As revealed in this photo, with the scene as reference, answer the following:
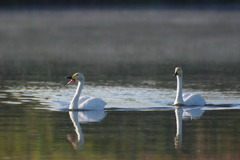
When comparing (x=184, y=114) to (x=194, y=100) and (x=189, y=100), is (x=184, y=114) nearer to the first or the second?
(x=194, y=100)

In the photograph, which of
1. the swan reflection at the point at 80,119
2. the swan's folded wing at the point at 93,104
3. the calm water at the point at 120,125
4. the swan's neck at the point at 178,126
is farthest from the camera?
the swan's folded wing at the point at 93,104

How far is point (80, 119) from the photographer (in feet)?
55.4

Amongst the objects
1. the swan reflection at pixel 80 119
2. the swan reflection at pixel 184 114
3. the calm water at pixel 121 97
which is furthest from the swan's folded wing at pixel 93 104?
the swan reflection at pixel 184 114

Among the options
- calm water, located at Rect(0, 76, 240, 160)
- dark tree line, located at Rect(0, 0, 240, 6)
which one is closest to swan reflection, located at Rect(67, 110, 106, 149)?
calm water, located at Rect(0, 76, 240, 160)

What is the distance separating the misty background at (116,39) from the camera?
97.3 feet

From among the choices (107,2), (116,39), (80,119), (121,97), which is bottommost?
(116,39)

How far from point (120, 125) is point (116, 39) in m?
34.0

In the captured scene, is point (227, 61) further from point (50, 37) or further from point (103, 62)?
point (50, 37)

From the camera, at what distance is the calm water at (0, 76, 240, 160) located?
42.3ft

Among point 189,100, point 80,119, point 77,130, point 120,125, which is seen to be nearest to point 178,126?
point 120,125

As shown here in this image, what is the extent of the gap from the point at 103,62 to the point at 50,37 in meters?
21.3

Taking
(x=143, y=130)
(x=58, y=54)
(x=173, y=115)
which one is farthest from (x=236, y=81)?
(x=58, y=54)

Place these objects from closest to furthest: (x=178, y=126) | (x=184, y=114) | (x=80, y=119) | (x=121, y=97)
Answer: (x=178, y=126) < (x=80, y=119) < (x=184, y=114) < (x=121, y=97)

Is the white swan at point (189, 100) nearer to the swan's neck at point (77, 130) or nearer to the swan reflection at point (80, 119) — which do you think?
the swan reflection at point (80, 119)
